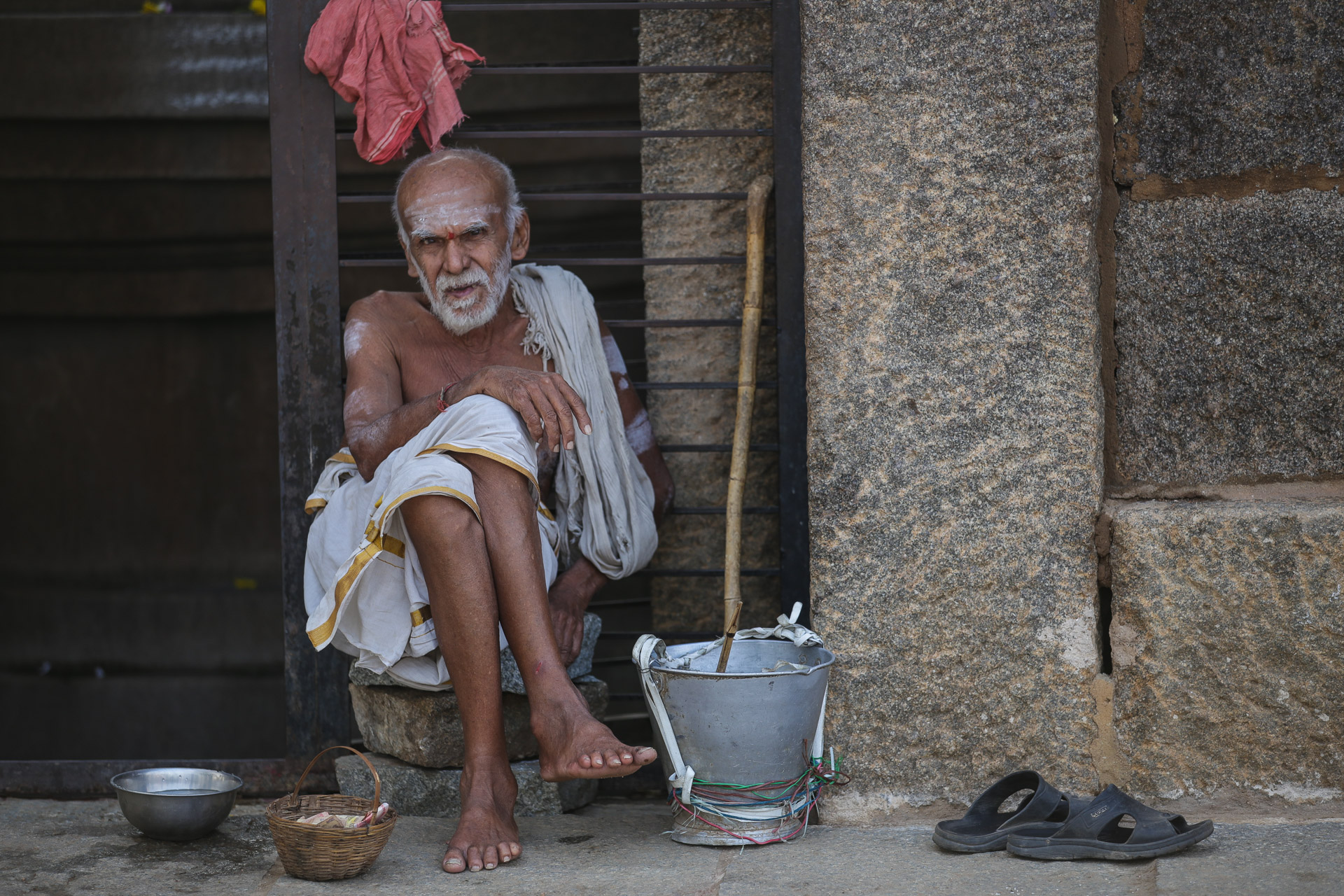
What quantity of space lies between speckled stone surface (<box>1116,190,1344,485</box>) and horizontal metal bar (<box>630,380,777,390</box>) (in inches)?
33.6

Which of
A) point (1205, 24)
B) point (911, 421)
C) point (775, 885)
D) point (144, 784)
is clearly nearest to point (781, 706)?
point (775, 885)

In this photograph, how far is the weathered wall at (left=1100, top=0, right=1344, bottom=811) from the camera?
246cm

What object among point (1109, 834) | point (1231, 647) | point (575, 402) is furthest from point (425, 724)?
→ point (1231, 647)

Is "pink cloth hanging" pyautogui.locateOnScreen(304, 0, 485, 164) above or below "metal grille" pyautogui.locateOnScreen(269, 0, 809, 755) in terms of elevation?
above

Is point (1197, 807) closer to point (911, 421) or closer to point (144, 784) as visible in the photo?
point (911, 421)

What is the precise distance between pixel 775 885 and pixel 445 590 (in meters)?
0.87

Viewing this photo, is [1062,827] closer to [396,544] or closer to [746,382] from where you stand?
[746,382]

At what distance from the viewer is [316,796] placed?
→ 8.29 ft

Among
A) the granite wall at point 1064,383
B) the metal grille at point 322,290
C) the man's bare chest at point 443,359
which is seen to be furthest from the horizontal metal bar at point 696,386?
the granite wall at point 1064,383

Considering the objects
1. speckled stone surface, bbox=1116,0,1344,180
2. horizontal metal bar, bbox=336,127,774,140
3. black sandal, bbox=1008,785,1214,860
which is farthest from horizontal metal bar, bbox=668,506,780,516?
speckled stone surface, bbox=1116,0,1344,180

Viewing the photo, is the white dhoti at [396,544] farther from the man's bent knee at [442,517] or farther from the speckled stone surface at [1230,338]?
the speckled stone surface at [1230,338]

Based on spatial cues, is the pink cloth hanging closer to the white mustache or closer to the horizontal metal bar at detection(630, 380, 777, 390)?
the white mustache

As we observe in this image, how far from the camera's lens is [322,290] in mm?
3047

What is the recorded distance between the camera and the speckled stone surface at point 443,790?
9.12ft
